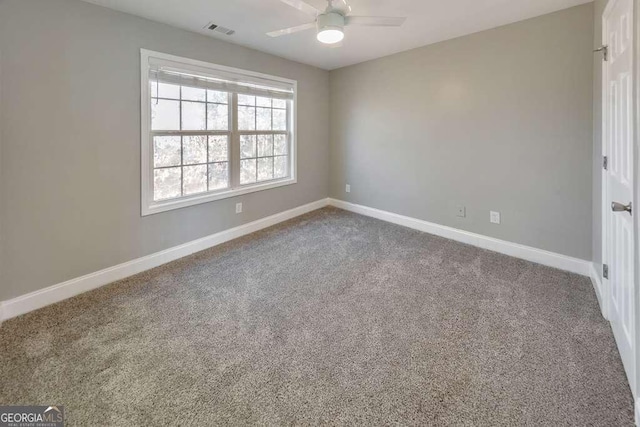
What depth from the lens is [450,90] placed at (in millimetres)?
3686

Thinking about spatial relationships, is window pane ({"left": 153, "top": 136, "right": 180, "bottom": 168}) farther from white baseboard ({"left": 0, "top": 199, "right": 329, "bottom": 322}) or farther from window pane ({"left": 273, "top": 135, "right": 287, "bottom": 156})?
window pane ({"left": 273, "top": 135, "right": 287, "bottom": 156})

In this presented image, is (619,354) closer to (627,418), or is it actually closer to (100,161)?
(627,418)

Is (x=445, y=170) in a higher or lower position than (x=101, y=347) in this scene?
higher

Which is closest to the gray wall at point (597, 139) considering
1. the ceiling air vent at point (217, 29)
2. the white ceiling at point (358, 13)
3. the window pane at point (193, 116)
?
the white ceiling at point (358, 13)

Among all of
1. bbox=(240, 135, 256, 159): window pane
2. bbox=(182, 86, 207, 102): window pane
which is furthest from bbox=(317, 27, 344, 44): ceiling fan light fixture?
bbox=(240, 135, 256, 159): window pane

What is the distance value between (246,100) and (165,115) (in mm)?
1125

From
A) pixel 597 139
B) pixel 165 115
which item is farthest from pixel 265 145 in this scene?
pixel 597 139

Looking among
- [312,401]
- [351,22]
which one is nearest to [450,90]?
[351,22]

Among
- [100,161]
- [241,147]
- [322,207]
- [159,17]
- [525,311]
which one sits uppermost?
[159,17]

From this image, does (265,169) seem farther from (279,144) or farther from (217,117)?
(217,117)

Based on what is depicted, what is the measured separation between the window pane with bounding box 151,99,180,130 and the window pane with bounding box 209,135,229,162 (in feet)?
1.46

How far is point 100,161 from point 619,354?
3.94 m

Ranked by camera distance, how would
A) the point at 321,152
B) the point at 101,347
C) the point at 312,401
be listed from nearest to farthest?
1. the point at 312,401
2. the point at 101,347
3. the point at 321,152

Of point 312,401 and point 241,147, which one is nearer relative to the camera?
point 312,401
